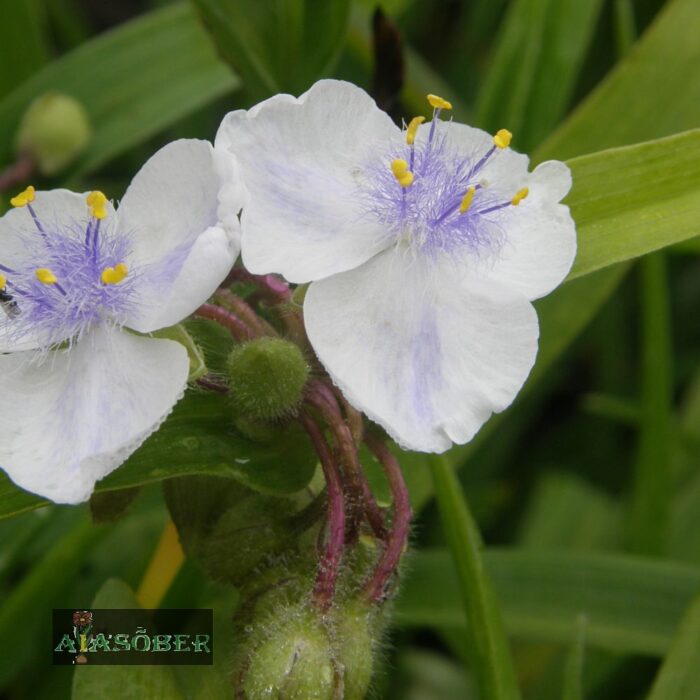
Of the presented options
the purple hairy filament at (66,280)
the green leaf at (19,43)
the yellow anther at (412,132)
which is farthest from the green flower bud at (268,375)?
the green leaf at (19,43)

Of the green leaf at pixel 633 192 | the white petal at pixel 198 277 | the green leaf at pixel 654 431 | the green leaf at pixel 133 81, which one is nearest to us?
the white petal at pixel 198 277

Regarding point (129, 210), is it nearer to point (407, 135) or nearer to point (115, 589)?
point (407, 135)

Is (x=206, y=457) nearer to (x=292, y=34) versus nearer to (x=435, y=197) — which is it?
(x=435, y=197)

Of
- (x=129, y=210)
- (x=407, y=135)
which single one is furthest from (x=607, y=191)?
(x=129, y=210)

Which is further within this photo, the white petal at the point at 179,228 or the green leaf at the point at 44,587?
the green leaf at the point at 44,587

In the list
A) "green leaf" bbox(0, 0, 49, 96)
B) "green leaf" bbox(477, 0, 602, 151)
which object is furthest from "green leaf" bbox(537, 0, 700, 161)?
"green leaf" bbox(0, 0, 49, 96)

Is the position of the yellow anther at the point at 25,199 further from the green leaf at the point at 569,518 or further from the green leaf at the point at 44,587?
the green leaf at the point at 569,518

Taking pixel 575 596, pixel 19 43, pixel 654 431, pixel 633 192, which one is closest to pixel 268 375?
pixel 633 192
